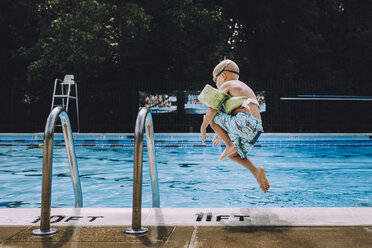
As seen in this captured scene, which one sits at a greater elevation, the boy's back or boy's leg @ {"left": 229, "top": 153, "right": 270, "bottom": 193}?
the boy's back

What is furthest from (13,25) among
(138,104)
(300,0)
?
(300,0)

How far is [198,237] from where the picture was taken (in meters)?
3.07

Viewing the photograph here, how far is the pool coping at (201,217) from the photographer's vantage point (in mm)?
3434

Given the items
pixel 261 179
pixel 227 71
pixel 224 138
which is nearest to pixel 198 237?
pixel 261 179

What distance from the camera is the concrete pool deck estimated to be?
9.70 feet

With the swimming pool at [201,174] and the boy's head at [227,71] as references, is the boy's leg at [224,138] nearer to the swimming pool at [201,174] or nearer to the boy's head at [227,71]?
the boy's head at [227,71]

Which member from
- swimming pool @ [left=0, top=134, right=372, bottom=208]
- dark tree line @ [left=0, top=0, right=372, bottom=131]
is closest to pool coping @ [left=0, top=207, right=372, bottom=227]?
swimming pool @ [left=0, top=134, right=372, bottom=208]

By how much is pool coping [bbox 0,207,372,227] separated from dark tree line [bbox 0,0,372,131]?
14360 mm

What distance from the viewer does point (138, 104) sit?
1822 centimetres

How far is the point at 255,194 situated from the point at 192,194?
1.00m

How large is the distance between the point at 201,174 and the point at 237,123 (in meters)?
5.52

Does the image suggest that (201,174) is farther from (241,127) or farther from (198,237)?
(198,237)

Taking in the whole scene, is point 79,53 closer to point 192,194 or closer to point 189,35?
point 189,35

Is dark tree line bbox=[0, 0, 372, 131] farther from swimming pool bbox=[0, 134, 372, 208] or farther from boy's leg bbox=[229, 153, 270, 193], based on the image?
boy's leg bbox=[229, 153, 270, 193]
